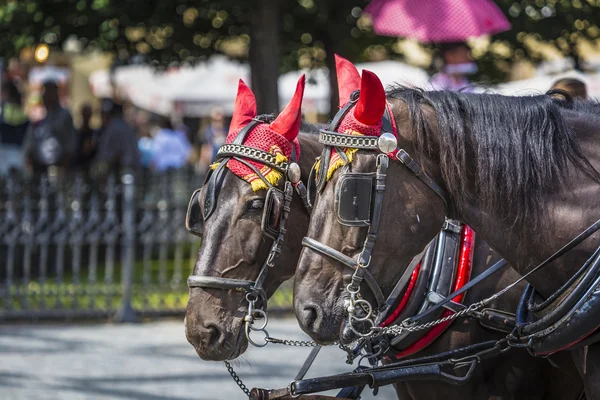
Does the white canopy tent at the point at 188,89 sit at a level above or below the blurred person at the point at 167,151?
above

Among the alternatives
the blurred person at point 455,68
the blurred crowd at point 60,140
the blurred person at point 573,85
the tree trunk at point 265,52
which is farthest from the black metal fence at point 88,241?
the blurred person at point 573,85

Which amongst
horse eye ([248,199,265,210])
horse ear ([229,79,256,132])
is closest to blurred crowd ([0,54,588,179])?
horse ear ([229,79,256,132])

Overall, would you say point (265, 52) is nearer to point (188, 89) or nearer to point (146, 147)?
point (146, 147)

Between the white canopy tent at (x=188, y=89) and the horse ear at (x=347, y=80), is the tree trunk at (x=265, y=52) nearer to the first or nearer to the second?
the horse ear at (x=347, y=80)

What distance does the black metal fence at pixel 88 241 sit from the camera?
8859 mm

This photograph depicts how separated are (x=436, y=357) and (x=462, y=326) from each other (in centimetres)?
19

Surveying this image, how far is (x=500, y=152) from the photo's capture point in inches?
112

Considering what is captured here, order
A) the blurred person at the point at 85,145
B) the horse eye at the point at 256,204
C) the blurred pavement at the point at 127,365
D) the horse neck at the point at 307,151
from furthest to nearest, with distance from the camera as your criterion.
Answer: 1. the blurred person at the point at 85,145
2. the blurred pavement at the point at 127,365
3. the horse neck at the point at 307,151
4. the horse eye at the point at 256,204

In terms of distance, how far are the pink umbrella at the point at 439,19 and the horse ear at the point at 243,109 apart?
308cm

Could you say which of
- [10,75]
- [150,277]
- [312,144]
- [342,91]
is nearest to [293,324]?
[150,277]

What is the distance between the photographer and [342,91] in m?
3.20

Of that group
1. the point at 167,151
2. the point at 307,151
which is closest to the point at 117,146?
the point at 167,151

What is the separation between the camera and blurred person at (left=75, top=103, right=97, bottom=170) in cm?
1290

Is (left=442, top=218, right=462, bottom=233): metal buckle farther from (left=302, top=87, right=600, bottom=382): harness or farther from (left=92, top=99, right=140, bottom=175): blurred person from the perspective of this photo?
(left=92, top=99, right=140, bottom=175): blurred person
